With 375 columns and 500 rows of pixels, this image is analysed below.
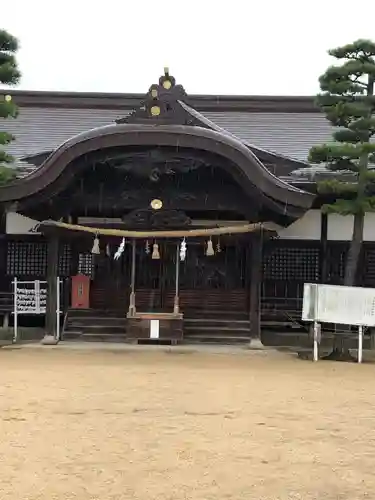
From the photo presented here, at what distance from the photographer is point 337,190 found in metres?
12.9

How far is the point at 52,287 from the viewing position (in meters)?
13.6

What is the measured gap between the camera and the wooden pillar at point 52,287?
13633 millimetres

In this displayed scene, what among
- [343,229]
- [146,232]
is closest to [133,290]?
[146,232]

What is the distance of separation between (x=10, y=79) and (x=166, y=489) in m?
10.5

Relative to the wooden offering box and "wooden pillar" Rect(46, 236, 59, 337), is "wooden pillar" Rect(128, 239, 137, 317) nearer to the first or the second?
the wooden offering box

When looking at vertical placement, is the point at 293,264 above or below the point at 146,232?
below

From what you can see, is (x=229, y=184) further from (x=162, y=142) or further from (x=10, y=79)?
(x=10, y=79)

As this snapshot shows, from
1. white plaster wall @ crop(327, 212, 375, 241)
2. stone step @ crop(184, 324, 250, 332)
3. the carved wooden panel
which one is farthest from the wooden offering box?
A: white plaster wall @ crop(327, 212, 375, 241)

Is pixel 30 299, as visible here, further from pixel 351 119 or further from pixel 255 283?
pixel 351 119

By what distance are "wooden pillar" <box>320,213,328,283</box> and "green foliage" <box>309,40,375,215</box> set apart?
1.98m

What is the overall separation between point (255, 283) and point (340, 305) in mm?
2092

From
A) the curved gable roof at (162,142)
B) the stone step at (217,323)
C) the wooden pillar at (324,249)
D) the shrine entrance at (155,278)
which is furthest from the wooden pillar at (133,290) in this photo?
the wooden pillar at (324,249)

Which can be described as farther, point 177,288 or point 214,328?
point 214,328

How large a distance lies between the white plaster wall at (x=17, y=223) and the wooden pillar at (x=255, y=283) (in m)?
5.40
